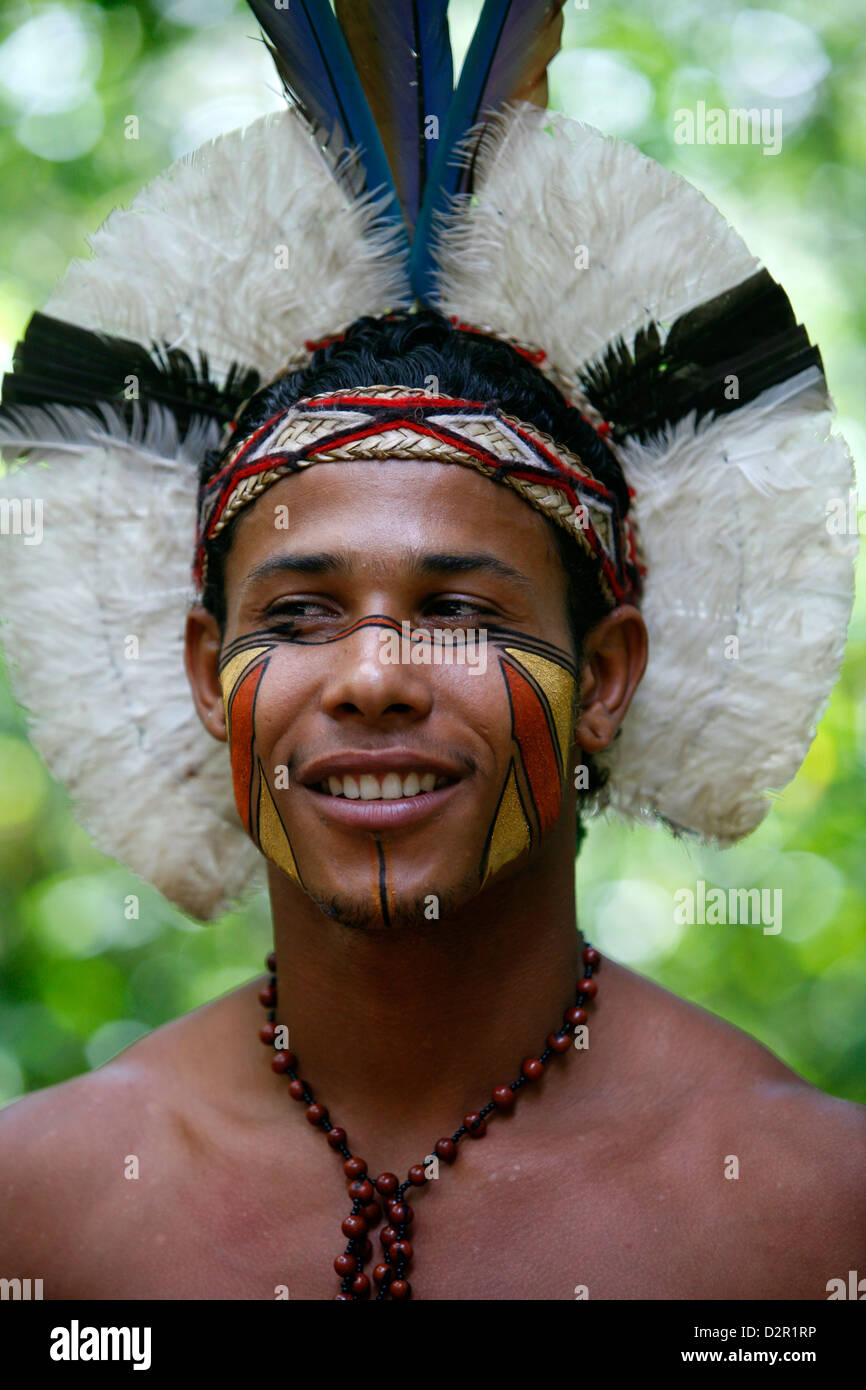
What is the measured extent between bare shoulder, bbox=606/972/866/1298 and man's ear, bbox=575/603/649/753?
0.68 meters

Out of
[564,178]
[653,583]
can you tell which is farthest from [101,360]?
[653,583]

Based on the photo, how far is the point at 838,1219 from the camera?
2.52 meters

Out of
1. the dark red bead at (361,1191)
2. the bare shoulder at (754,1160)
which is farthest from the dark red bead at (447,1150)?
the bare shoulder at (754,1160)

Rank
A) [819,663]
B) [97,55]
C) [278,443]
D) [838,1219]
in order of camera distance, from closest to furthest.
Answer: [838,1219]
[278,443]
[819,663]
[97,55]

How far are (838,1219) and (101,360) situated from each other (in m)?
2.64

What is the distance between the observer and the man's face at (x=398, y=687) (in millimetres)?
2422

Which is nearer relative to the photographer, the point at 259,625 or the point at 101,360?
the point at 259,625

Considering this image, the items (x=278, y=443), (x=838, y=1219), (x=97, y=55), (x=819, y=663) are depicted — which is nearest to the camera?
(x=838, y=1219)

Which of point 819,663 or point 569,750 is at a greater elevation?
point 819,663

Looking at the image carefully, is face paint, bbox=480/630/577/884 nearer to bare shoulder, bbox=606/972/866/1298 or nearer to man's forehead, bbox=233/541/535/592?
man's forehead, bbox=233/541/535/592

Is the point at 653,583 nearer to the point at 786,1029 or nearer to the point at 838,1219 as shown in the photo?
the point at 838,1219

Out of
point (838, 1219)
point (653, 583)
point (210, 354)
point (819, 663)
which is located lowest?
point (838, 1219)

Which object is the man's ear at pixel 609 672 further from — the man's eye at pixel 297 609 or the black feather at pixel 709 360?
the man's eye at pixel 297 609

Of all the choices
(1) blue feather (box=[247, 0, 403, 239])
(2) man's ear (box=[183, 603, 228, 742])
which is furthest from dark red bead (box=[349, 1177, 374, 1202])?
(1) blue feather (box=[247, 0, 403, 239])
